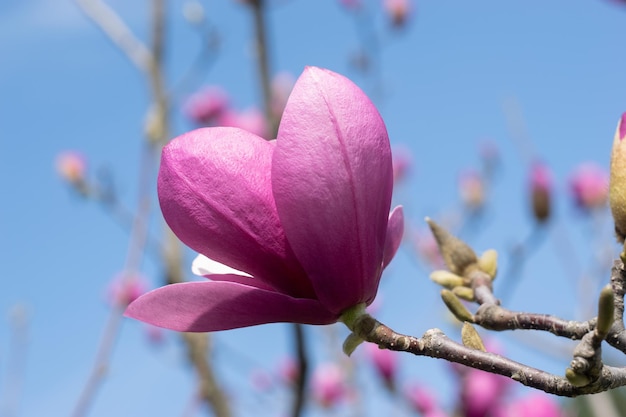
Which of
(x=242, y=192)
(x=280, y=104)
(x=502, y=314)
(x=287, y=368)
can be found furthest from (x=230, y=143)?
(x=287, y=368)

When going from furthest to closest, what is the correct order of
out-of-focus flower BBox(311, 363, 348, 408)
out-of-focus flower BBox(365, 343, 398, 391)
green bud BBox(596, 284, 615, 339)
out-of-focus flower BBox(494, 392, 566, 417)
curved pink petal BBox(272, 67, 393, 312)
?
out-of-focus flower BBox(311, 363, 348, 408)
out-of-focus flower BBox(365, 343, 398, 391)
out-of-focus flower BBox(494, 392, 566, 417)
curved pink petal BBox(272, 67, 393, 312)
green bud BBox(596, 284, 615, 339)

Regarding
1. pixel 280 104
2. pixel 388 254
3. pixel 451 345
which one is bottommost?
pixel 451 345

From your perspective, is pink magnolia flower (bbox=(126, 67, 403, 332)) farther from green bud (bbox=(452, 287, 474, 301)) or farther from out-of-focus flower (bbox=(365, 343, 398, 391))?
out-of-focus flower (bbox=(365, 343, 398, 391))

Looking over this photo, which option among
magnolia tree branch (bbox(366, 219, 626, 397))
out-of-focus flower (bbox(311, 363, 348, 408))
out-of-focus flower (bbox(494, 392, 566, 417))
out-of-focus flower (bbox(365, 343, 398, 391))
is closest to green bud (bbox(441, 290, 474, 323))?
magnolia tree branch (bbox(366, 219, 626, 397))

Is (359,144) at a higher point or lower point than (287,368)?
lower

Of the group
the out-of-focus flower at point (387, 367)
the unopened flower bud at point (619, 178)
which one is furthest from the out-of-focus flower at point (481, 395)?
the unopened flower bud at point (619, 178)

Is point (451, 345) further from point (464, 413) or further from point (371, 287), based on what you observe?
point (464, 413)

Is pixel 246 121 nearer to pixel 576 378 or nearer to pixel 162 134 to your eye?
pixel 162 134
